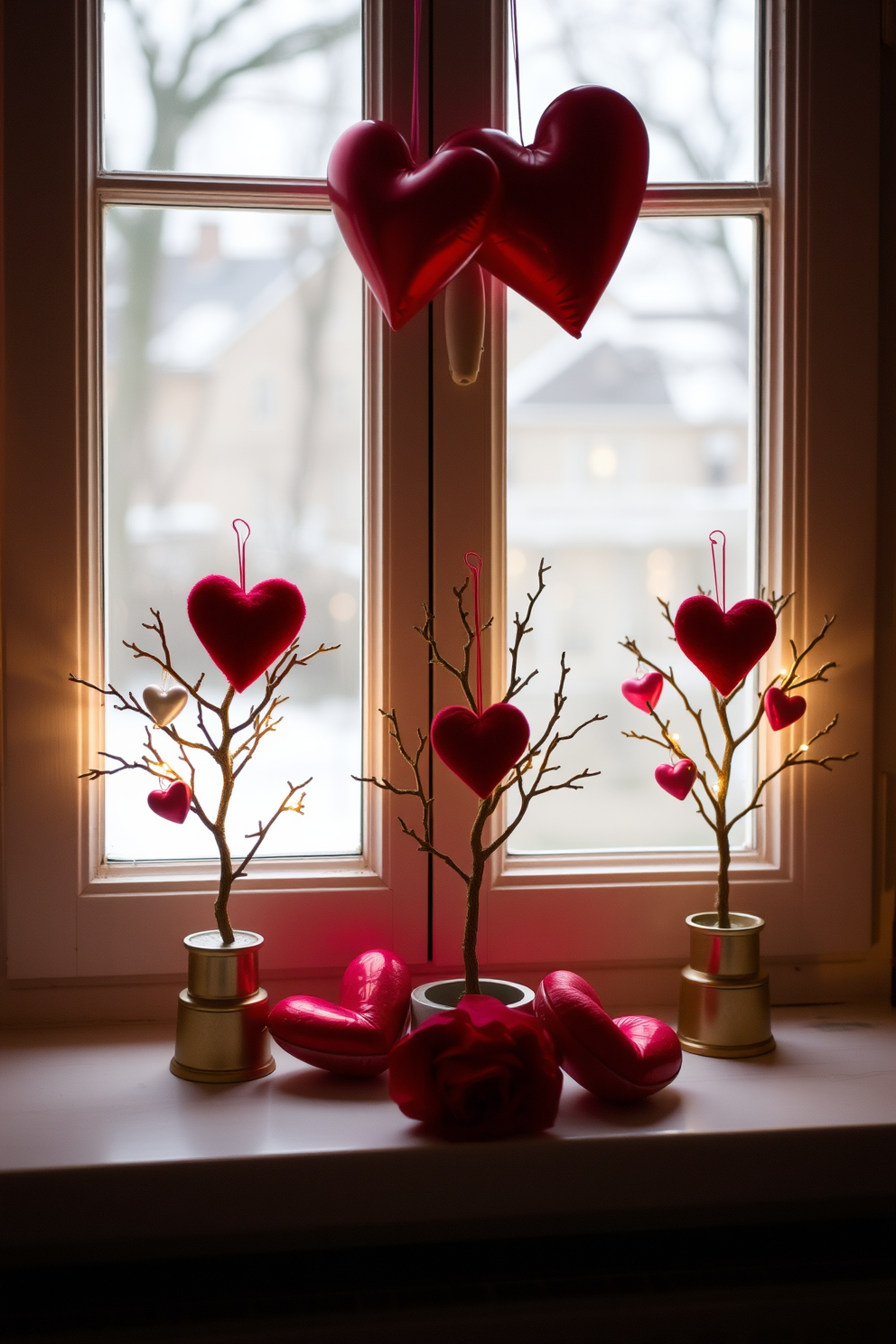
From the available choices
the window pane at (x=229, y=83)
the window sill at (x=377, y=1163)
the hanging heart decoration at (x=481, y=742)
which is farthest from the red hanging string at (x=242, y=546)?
the window sill at (x=377, y=1163)

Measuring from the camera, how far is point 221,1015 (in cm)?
102

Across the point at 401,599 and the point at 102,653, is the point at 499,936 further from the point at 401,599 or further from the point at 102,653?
the point at 102,653

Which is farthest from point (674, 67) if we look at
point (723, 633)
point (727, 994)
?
point (727, 994)

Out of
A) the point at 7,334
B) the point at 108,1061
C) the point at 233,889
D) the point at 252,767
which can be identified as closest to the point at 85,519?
the point at 7,334

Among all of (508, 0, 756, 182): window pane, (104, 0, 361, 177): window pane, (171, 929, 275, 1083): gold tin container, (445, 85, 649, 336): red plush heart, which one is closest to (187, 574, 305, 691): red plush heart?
(171, 929, 275, 1083): gold tin container

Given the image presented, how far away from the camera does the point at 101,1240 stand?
2.85 feet

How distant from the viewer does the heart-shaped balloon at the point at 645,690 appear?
3.75 ft

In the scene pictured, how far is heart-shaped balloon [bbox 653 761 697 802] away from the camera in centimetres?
111

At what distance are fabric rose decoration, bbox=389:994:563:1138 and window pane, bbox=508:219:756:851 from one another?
1.07 ft

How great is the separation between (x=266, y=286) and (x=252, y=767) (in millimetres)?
514

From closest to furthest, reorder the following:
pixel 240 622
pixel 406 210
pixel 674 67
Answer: pixel 406 210, pixel 240 622, pixel 674 67

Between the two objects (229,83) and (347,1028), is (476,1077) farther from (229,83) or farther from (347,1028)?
(229,83)

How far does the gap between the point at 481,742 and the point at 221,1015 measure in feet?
1.16

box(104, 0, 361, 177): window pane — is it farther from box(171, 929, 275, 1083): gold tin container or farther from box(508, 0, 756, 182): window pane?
box(171, 929, 275, 1083): gold tin container
